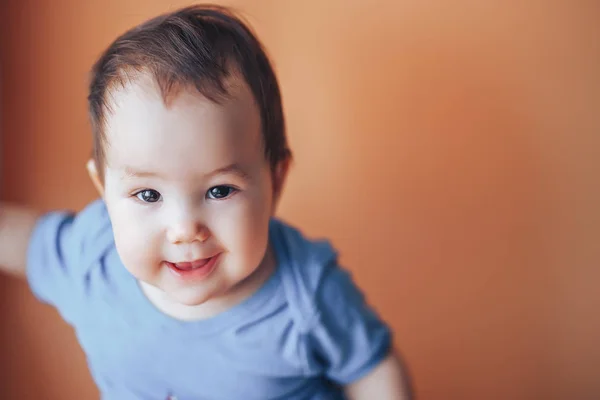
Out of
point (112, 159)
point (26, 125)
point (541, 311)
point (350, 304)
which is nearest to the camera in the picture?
point (112, 159)

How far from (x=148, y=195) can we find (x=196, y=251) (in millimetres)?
75

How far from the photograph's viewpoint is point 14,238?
757mm

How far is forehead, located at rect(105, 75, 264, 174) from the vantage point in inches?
22.2

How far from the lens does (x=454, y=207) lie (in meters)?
0.97

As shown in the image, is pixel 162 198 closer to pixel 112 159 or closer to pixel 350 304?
pixel 112 159

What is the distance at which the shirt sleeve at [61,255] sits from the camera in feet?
2.48

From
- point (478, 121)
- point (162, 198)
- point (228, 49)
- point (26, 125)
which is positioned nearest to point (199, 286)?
point (162, 198)

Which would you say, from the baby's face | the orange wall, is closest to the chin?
the baby's face

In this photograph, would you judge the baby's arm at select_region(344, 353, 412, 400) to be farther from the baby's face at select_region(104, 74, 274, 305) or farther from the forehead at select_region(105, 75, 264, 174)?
the forehead at select_region(105, 75, 264, 174)

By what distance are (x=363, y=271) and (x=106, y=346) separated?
17.8 inches

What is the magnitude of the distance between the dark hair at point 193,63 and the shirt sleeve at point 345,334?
0.17m

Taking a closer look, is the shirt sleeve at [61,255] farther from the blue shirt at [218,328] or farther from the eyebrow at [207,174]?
the eyebrow at [207,174]

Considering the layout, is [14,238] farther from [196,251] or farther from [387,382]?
[387,382]

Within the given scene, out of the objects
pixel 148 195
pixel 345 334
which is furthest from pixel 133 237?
pixel 345 334
